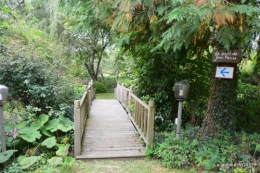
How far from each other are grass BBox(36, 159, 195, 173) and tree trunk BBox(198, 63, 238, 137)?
877 mm

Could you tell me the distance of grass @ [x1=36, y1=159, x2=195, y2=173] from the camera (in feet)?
9.75

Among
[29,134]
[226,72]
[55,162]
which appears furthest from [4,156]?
[226,72]

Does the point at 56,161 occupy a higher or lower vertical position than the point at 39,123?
lower

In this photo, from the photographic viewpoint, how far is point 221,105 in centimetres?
315

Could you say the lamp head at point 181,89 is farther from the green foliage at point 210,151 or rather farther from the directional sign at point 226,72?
the green foliage at point 210,151

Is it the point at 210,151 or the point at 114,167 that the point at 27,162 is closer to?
the point at 114,167

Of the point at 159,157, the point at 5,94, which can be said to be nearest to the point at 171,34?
the point at 159,157

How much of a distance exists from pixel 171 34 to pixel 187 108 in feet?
10.6

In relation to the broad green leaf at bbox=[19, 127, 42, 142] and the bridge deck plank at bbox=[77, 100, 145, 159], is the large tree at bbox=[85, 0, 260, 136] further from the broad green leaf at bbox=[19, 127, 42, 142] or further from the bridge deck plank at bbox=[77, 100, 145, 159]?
the broad green leaf at bbox=[19, 127, 42, 142]

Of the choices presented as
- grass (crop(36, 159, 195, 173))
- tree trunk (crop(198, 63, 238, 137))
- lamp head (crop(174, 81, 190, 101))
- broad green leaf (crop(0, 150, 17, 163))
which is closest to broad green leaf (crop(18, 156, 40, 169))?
broad green leaf (crop(0, 150, 17, 163))

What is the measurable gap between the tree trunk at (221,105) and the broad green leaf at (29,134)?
9.89 feet

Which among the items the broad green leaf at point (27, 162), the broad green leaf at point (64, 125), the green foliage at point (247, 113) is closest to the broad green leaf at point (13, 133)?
the broad green leaf at point (27, 162)

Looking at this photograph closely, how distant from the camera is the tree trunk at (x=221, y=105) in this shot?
121 inches

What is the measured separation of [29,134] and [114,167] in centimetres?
165
